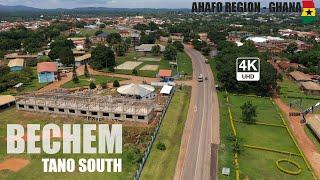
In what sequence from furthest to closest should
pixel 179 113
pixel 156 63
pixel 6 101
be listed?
pixel 156 63 < pixel 6 101 < pixel 179 113

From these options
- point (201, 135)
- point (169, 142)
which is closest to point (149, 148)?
point (169, 142)

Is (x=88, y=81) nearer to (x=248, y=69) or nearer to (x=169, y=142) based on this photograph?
(x=169, y=142)

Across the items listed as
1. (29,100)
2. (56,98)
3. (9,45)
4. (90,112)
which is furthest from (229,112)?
(9,45)

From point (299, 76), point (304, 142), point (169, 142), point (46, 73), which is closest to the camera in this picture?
point (169, 142)

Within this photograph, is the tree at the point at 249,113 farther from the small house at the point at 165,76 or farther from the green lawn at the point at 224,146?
the small house at the point at 165,76

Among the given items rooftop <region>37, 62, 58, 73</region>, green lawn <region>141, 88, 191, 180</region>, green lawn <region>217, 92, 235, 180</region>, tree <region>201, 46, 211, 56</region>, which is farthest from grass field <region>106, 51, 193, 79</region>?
green lawn <region>217, 92, 235, 180</region>

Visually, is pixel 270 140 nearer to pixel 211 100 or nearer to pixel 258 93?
pixel 211 100
